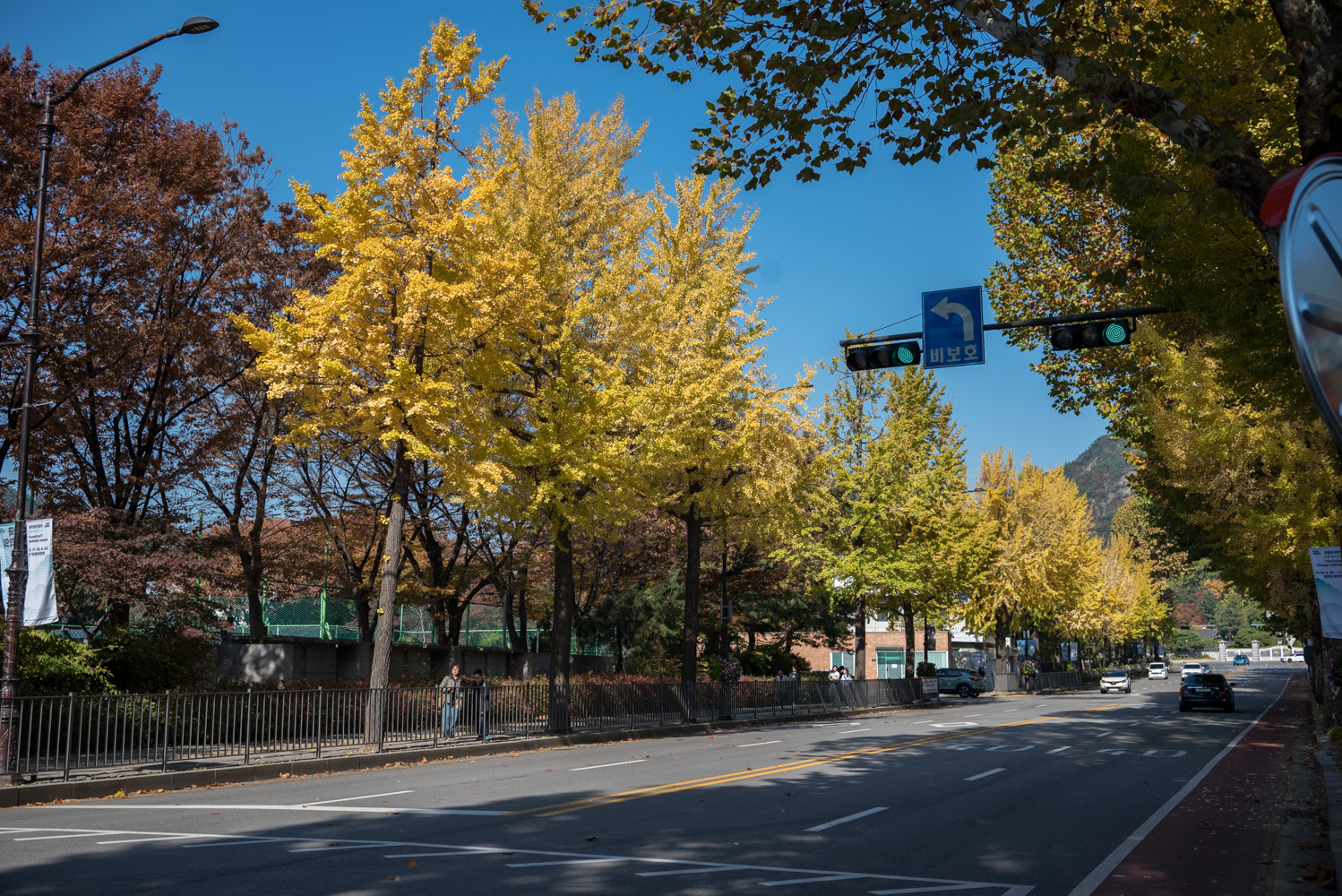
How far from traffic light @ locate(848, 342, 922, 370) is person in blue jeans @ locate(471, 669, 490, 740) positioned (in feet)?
45.1

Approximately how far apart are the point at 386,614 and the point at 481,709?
4.28 m

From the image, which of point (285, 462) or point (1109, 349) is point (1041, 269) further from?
point (285, 462)

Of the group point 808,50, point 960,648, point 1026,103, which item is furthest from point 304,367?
point 960,648

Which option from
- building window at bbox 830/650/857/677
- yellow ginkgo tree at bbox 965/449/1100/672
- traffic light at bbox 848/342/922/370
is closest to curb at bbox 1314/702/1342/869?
traffic light at bbox 848/342/922/370

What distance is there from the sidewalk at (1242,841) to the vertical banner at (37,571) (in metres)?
13.9

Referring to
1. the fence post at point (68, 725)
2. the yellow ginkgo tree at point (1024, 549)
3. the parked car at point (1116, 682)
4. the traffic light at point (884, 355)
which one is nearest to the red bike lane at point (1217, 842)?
the traffic light at point (884, 355)

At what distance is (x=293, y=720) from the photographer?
18.8 meters

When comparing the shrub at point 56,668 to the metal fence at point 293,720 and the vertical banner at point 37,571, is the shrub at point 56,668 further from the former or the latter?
the vertical banner at point 37,571

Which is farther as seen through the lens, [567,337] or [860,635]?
[860,635]

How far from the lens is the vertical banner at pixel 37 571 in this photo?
14.4 m

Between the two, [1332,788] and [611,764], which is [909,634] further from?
[1332,788]

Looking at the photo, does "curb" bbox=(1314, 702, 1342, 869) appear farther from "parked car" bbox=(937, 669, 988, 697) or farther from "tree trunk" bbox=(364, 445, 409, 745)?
"parked car" bbox=(937, 669, 988, 697)

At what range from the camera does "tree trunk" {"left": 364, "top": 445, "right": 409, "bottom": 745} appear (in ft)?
64.5

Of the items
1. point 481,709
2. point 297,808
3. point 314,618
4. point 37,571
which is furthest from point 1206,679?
point 37,571
